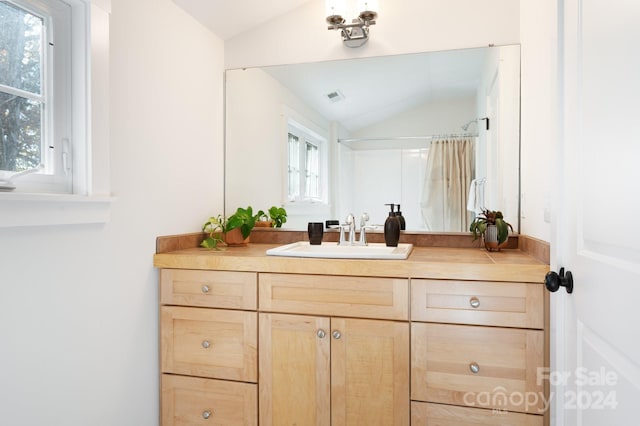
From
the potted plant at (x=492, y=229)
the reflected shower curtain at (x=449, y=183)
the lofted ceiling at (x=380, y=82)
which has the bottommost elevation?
the potted plant at (x=492, y=229)

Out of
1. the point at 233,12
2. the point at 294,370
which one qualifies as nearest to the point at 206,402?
the point at 294,370

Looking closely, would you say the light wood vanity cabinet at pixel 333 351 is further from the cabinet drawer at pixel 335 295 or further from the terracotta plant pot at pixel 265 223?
the terracotta plant pot at pixel 265 223

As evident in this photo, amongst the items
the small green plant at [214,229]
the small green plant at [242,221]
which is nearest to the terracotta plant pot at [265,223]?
the small green plant at [242,221]

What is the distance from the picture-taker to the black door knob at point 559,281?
114 centimetres

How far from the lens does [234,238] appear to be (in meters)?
2.22

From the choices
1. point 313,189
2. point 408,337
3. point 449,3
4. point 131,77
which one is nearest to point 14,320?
point 131,77

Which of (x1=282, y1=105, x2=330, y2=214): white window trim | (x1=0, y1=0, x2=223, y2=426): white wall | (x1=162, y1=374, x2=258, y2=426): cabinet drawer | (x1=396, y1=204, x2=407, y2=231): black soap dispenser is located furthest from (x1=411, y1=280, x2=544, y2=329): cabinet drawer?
(x1=0, y1=0, x2=223, y2=426): white wall

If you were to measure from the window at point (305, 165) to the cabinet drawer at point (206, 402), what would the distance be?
1.04m

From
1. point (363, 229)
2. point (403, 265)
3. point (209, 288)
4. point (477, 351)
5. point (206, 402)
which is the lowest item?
point (206, 402)

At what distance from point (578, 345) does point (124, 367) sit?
5.12 ft

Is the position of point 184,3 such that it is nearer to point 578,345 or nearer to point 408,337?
point 408,337

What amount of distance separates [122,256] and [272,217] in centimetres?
93

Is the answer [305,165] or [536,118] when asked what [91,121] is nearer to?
[305,165]

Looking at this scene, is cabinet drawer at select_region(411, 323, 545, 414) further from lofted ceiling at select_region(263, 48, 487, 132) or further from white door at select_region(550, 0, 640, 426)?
lofted ceiling at select_region(263, 48, 487, 132)
